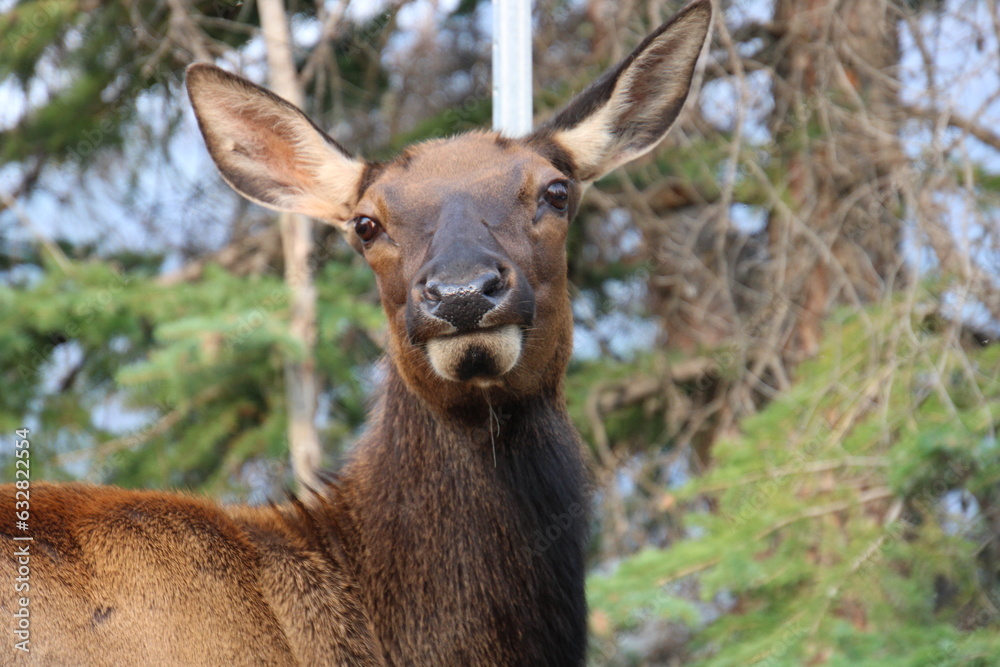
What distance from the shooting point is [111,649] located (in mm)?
3021

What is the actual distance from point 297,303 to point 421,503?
10.3ft

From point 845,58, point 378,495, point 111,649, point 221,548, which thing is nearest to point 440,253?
point 378,495

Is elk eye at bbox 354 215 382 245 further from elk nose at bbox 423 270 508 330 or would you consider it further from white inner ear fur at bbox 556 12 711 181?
white inner ear fur at bbox 556 12 711 181

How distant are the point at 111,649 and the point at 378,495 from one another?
41.6 inches

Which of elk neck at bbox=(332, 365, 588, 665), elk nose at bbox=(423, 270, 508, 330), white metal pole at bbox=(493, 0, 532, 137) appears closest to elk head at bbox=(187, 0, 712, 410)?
elk nose at bbox=(423, 270, 508, 330)

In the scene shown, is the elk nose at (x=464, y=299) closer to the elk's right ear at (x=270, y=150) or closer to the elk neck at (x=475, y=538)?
the elk neck at (x=475, y=538)

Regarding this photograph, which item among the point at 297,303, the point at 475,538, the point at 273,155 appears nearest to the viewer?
the point at 475,538

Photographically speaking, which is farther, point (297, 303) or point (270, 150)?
point (297, 303)

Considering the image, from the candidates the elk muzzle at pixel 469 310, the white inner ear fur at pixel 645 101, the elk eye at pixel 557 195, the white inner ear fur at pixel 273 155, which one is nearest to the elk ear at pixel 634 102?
the white inner ear fur at pixel 645 101

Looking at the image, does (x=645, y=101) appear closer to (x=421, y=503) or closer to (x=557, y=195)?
(x=557, y=195)

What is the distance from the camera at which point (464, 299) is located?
123 inches

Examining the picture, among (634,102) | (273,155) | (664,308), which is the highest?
(634,102)

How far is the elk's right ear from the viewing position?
414cm

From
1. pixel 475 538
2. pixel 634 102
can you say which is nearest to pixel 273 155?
pixel 634 102
